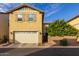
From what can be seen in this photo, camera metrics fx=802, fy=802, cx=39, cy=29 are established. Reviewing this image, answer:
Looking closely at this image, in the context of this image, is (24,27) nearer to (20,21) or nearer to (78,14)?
(20,21)

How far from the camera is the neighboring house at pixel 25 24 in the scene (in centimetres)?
1556

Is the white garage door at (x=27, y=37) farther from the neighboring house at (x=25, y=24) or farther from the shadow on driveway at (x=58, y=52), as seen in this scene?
the shadow on driveway at (x=58, y=52)

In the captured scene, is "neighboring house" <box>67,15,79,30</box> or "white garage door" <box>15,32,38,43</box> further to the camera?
"white garage door" <box>15,32,38,43</box>

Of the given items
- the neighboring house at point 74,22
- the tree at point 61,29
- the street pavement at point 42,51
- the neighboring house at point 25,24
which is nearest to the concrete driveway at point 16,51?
the street pavement at point 42,51

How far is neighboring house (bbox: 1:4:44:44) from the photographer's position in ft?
51.1

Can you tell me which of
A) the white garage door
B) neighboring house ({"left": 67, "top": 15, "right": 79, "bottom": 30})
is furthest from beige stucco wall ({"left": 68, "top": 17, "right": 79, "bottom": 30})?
the white garage door

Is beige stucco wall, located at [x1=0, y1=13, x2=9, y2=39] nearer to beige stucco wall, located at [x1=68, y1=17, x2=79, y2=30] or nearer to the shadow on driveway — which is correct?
the shadow on driveway

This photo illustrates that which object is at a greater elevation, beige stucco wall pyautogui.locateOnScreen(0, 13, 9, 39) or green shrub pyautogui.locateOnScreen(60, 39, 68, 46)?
beige stucco wall pyautogui.locateOnScreen(0, 13, 9, 39)

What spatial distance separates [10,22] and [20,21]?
20 cm

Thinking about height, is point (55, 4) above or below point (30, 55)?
above

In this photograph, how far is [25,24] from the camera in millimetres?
15609

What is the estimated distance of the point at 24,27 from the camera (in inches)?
615

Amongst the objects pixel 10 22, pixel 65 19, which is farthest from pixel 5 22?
pixel 65 19

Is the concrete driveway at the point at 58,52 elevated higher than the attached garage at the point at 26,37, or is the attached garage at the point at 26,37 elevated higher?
the attached garage at the point at 26,37
